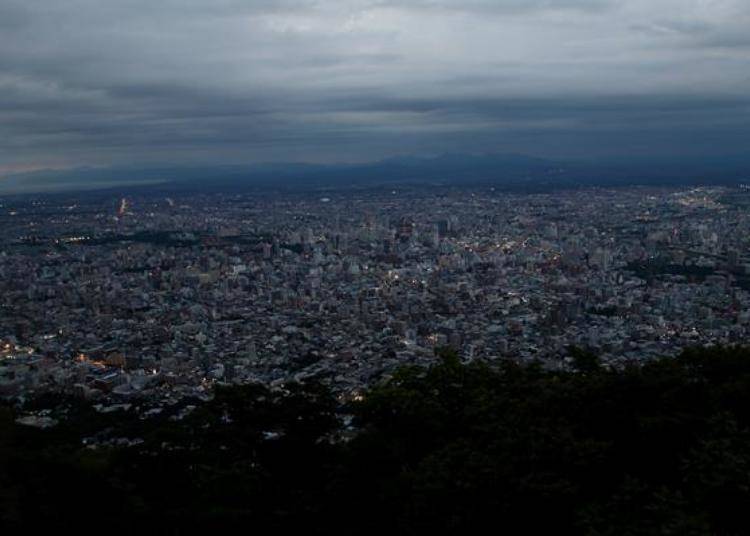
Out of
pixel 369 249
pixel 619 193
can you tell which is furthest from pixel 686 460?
pixel 619 193

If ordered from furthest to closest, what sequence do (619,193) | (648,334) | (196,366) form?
(619,193)
(648,334)
(196,366)

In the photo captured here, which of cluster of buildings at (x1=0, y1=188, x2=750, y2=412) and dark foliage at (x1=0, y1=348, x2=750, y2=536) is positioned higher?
dark foliage at (x1=0, y1=348, x2=750, y2=536)

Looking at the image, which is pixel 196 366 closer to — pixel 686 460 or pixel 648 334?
pixel 648 334

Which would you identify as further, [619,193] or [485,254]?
[619,193]

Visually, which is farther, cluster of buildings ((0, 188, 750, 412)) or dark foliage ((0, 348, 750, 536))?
cluster of buildings ((0, 188, 750, 412))

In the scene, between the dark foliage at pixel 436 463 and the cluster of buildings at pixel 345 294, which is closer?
the dark foliage at pixel 436 463

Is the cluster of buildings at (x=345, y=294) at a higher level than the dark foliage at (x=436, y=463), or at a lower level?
lower

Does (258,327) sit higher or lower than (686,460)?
lower

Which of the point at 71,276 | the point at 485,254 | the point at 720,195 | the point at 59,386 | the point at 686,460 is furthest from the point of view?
the point at 720,195
